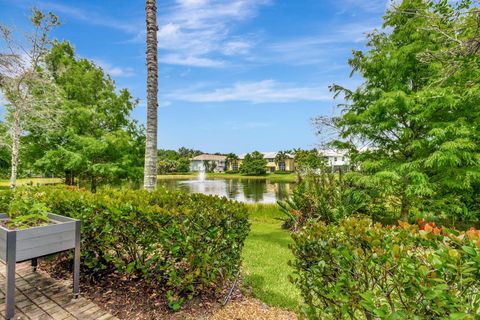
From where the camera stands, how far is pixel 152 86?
6055 mm

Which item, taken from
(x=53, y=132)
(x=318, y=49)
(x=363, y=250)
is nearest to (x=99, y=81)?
(x=53, y=132)

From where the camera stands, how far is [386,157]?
28.1 feet

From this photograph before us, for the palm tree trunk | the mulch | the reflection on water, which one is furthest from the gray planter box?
the reflection on water

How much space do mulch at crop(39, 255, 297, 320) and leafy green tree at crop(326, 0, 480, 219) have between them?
588 cm

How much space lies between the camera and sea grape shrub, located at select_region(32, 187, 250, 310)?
2.89m

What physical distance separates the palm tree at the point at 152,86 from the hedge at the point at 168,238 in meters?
2.22

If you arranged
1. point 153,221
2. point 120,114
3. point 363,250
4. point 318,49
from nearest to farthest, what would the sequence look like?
1. point 363,250
2. point 153,221
3. point 318,49
4. point 120,114

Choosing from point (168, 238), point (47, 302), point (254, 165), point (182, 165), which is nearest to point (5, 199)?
point (47, 302)

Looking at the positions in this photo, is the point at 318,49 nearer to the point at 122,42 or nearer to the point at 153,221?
the point at 122,42

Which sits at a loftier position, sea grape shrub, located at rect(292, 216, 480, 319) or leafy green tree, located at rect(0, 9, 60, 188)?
leafy green tree, located at rect(0, 9, 60, 188)

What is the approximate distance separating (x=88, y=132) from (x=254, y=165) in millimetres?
53967

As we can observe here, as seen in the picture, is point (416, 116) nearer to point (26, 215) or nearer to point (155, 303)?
point (155, 303)

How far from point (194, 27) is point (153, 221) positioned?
24.6 feet

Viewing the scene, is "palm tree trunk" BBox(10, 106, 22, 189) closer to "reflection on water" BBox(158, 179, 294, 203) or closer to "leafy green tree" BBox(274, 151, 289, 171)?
"reflection on water" BBox(158, 179, 294, 203)
